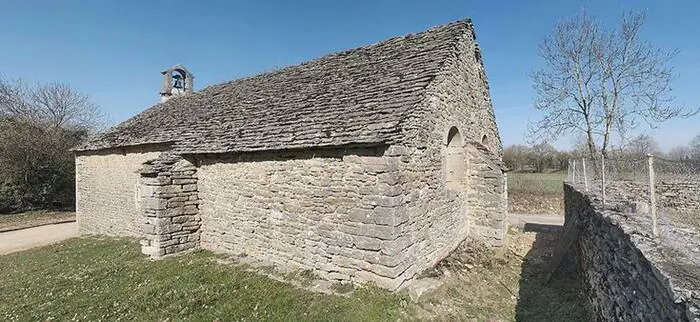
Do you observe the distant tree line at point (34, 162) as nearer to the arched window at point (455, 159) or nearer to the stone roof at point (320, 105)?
the stone roof at point (320, 105)

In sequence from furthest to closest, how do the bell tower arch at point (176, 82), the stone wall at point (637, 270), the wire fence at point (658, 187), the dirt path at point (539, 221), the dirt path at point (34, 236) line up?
the bell tower arch at point (176, 82)
the dirt path at point (539, 221)
the dirt path at point (34, 236)
the wire fence at point (658, 187)
the stone wall at point (637, 270)

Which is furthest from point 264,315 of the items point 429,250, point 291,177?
point 429,250

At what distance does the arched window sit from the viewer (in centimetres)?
941

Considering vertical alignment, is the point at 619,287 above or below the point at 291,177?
below

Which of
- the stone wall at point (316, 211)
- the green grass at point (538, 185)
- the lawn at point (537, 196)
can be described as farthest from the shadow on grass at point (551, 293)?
the green grass at point (538, 185)

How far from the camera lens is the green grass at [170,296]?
574cm

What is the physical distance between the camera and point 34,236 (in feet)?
51.8

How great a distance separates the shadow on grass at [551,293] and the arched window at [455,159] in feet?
8.88

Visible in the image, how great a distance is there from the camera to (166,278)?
739cm

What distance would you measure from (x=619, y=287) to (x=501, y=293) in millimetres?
3234

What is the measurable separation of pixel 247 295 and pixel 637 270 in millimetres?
5888

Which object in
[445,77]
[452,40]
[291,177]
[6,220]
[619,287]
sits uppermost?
[452,40]

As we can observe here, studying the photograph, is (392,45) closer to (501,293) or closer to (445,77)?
(445,77)

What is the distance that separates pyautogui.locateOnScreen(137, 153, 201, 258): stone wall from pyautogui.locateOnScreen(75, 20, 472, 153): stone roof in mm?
783
